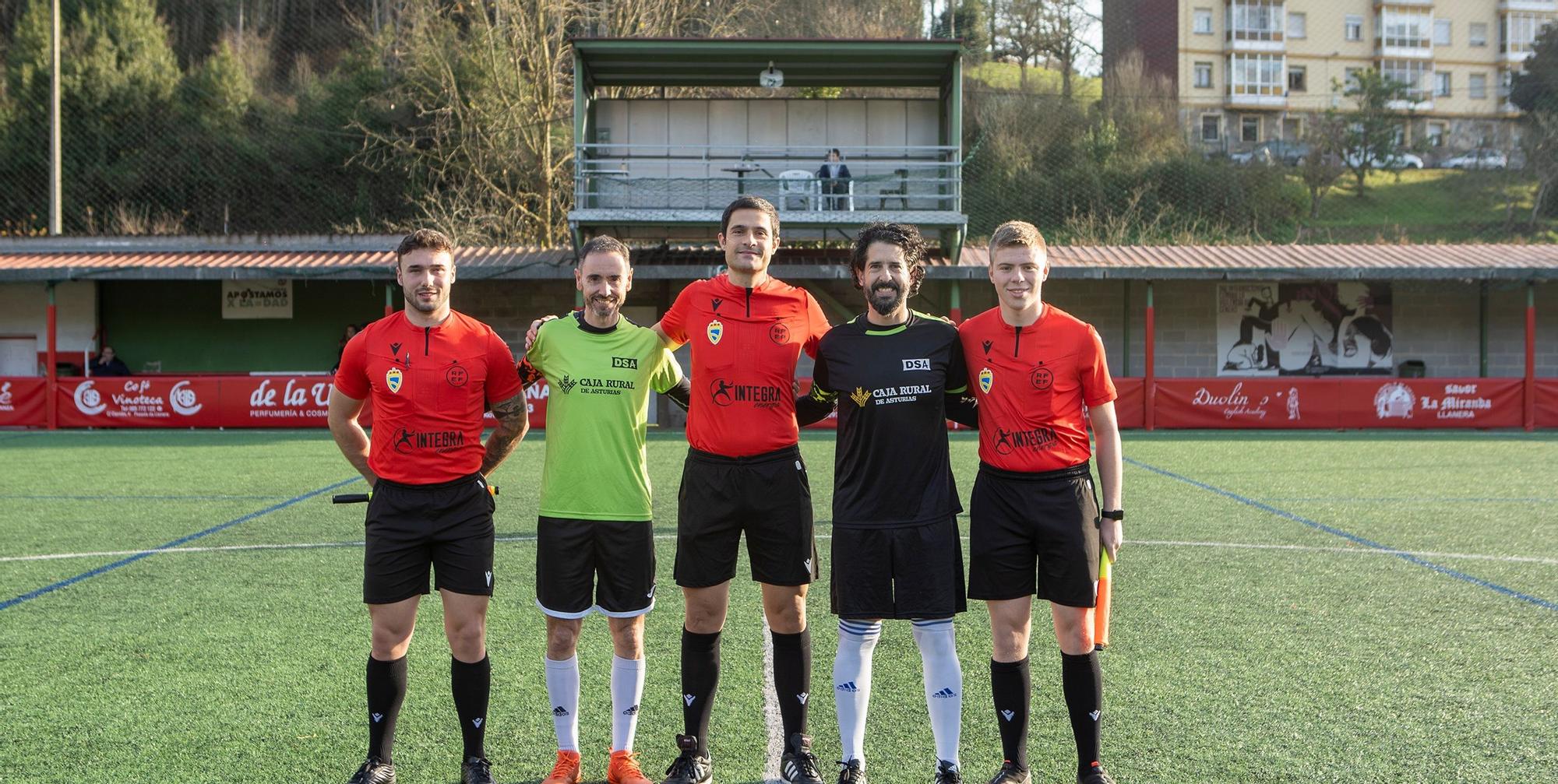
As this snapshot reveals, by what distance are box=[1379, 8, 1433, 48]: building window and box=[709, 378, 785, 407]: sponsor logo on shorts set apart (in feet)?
222

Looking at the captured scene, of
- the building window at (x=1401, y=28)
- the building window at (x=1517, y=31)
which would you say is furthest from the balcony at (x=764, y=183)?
the building window at (x=1517, y=31)

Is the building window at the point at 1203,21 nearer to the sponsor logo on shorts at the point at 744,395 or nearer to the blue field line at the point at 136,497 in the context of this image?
the blue field line at the point at 136,497

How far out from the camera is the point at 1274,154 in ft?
146

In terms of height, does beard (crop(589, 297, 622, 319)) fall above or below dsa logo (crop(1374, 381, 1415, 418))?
above

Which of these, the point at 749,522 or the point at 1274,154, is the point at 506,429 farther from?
the point at 1274,154

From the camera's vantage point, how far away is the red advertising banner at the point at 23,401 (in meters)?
20.1

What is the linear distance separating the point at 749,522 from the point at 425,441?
1.17 metres

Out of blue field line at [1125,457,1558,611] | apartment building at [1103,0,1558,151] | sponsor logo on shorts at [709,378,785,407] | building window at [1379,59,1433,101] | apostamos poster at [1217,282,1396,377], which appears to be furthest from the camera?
building window at [1379,59,1433,101]

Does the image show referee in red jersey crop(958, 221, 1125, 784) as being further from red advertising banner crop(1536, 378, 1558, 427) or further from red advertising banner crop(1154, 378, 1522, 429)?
red advertising banner crop(1536, 378, 1558, 427)

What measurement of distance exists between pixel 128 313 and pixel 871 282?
26.2m

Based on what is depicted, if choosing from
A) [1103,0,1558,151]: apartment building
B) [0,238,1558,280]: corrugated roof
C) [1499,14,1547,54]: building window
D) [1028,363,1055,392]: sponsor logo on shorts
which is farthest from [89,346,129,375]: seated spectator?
[1499,14,1547,54]: building window

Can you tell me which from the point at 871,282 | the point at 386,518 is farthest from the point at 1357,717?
the point at 386,518

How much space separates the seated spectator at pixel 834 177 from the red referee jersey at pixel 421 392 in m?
18.9

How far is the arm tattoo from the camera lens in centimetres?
424
